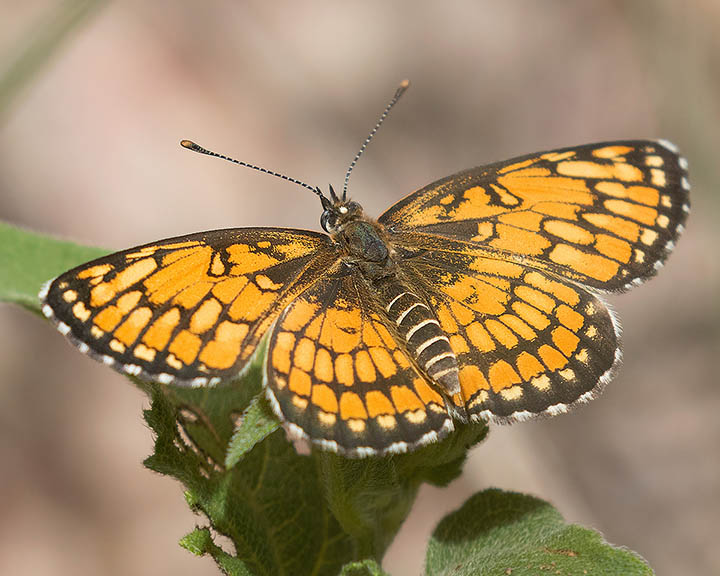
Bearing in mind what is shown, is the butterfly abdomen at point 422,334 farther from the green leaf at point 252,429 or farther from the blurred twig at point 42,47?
the blurred twig at point 42,47

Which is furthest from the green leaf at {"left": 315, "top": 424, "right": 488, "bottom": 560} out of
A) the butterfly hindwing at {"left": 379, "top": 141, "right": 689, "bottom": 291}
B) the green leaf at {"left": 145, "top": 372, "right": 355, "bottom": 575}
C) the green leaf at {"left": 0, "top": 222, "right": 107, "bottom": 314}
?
the green leaf at {"left": 0, "top": 222, "right": 107, "bottom": 314}

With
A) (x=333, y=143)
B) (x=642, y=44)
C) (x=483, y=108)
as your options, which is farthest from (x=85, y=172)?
(x=642, y=44)

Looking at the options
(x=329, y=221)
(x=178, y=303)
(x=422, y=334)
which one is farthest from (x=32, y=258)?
(x=422, y=334)

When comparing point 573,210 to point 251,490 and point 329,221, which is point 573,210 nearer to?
point 329,221

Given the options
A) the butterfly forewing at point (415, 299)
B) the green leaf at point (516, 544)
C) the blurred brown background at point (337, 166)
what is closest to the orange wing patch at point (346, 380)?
the butterfly forewing at point (415, 299)

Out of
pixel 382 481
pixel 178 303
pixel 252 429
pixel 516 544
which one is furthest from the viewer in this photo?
pixel 178 303

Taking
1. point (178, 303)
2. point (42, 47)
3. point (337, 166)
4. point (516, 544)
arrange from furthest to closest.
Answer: point (337, 166), point (42, 47), point (178, 303), point (516, 544)

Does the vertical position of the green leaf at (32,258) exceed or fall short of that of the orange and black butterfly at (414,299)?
it exceeds it

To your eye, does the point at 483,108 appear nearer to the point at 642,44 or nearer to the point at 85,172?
the point at 642,44
